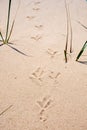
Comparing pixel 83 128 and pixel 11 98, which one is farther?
pixel 11 98

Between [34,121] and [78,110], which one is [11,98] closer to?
[34,121]

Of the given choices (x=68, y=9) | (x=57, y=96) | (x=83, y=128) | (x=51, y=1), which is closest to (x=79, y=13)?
(x=68, y=9)

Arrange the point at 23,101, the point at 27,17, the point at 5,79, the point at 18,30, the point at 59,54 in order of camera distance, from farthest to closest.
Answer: the point at 27,17, the point at 18,30, the point at 59,54, the point at 5,79, the point at 23,101

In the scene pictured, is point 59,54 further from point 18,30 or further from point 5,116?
point 5,116

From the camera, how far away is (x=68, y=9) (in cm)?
226

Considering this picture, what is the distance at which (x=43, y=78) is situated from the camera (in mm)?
1385

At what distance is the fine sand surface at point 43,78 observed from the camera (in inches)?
44.4

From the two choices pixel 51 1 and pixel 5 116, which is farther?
pixel 51 1

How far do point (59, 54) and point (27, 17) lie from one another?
0.81m

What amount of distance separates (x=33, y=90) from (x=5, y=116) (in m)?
0.27

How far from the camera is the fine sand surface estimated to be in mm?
1127

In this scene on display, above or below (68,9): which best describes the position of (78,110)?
below

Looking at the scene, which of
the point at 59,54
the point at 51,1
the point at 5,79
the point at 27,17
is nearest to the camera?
the point at 5,79

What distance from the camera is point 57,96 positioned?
4.11ft
